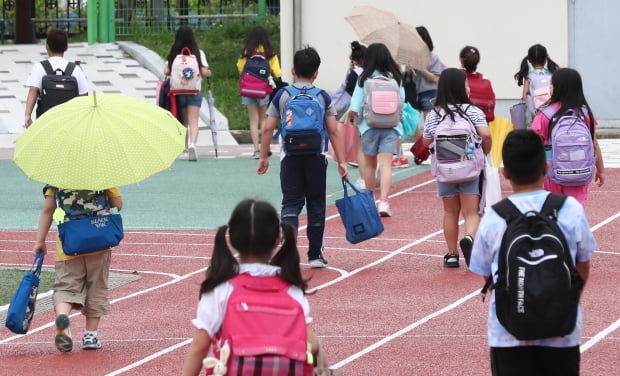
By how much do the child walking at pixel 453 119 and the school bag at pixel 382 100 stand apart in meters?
2.56

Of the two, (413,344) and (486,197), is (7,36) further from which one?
(413,344)

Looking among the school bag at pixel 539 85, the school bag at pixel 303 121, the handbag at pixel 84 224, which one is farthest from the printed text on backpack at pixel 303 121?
the school bag at pixel 539 85

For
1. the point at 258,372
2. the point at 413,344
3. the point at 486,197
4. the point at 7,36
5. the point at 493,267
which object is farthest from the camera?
the point at 7,36

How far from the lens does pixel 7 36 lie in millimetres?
37500

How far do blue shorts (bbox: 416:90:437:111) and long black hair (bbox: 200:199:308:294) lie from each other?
12.6 metres

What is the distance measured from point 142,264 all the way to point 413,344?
162 inches

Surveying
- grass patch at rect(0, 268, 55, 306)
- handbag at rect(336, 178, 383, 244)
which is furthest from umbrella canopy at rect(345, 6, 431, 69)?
grass patch at rect(0, 268, 55, 306)

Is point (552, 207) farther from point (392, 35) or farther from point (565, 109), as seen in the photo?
point (392, 35)

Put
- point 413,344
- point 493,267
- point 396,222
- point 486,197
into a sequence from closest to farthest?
point 493,267 < point 413,344 < point 486,197 < point 396,222

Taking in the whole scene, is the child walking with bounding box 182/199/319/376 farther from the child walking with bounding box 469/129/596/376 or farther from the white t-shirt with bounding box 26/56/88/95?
the white t-shirt with bounding box 26/56/88/95

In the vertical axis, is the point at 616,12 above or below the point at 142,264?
above

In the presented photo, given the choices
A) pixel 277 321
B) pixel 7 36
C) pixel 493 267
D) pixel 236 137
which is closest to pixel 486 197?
pixel 493 267

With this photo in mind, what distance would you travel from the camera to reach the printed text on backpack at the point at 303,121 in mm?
11422

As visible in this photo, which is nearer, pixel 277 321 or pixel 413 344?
pixel 277 321
